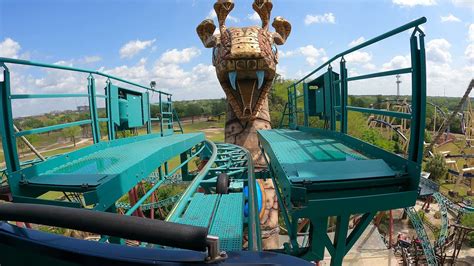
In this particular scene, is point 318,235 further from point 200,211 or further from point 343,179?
point 200,211

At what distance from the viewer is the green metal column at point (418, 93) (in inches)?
68.9

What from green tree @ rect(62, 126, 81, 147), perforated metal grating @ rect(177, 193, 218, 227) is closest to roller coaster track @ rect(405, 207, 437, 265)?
perforated metal grating @ rect(177, 193, 218, 227)

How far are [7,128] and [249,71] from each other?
4152 millimetres

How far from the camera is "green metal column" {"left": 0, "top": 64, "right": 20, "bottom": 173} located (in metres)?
2.02

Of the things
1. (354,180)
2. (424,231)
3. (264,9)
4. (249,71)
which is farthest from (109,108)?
(424,231)

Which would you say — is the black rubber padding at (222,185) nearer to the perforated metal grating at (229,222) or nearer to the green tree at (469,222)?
the perforated metal grating at (229,222)

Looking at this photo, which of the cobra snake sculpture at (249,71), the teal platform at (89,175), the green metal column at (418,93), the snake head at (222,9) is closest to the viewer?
the green metal column at (418,93)

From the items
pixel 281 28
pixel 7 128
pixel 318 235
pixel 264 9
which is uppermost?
pixel 264 9

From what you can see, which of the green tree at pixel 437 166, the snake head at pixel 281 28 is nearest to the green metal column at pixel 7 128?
the snake head at pixel 281 28

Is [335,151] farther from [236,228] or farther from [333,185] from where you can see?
[236,228]

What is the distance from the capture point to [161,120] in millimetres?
5438

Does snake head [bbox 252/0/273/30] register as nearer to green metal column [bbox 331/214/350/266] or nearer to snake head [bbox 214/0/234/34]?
snake head [bbox 214/0/234/34]

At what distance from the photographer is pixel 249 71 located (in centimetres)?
561

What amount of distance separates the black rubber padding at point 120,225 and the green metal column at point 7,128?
1697 millimetres
